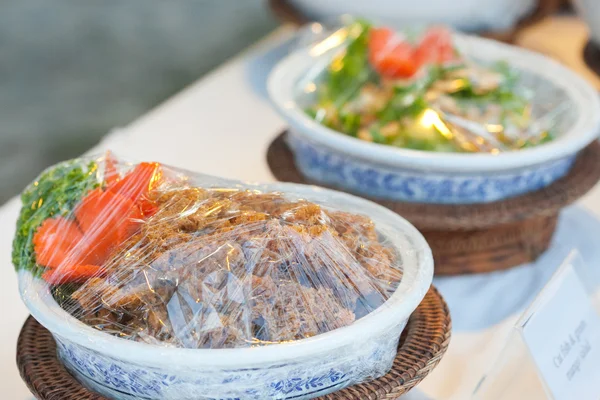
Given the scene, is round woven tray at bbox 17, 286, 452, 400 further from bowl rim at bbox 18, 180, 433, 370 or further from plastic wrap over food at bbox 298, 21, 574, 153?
plastic wrap over food at bbox 298, 21, 574, 153

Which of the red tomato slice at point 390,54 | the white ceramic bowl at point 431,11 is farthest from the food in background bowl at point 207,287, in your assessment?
the white ceramic bowl at point 431,11

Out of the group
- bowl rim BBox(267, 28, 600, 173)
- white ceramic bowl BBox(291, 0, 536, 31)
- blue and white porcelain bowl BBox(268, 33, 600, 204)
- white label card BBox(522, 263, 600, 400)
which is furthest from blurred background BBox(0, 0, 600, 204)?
white label card BBox(522, 263, 600, 400)

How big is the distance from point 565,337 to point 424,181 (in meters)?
0.31

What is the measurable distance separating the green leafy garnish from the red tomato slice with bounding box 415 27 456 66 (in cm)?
75

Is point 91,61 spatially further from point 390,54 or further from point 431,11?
point 390,54

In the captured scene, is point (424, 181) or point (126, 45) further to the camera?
point (126, 45)

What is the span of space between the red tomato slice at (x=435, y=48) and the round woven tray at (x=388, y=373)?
0.66 meters

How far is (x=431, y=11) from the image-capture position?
1725 millimetres

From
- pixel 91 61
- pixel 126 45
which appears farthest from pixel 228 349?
pixel 126 45

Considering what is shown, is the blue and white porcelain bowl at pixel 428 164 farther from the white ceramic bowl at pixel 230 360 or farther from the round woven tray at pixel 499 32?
the round woven tray at pixel 499 32

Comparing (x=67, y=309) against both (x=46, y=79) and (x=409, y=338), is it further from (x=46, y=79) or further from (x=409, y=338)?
(x=46, y=79)

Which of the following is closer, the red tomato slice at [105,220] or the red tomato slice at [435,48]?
the red tomato slice at [105,220]

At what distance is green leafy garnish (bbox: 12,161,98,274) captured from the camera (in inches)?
29.2

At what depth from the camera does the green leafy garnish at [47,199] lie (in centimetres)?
74
